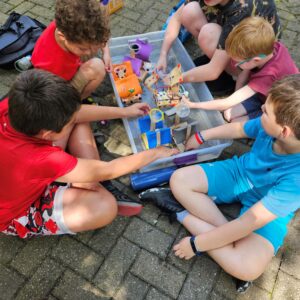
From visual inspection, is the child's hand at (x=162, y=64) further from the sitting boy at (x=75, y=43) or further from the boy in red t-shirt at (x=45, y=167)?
the boy in red t-shirt at (x=45, y=167)

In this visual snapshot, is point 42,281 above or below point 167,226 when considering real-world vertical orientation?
above

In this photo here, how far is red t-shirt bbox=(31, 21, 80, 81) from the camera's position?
203 cm

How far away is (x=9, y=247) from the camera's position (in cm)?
188

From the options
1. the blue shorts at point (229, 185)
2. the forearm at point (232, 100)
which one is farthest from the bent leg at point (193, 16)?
the blue shorts at point (229, 185)

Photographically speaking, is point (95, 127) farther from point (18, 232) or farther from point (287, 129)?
point (287, 129)

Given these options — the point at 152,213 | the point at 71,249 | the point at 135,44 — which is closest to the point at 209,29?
the point at 135,44

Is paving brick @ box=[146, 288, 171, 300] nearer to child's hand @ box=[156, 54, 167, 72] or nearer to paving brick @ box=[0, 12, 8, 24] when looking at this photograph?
child's hand @ box=[156, 54, 167, 72]

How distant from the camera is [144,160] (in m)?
1.78

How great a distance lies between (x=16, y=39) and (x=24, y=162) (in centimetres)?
166

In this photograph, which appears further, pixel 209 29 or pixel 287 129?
pixel 209 29

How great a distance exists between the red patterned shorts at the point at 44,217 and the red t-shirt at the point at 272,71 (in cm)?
139

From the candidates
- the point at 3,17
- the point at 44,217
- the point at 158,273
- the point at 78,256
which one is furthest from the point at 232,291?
the point at 3,17

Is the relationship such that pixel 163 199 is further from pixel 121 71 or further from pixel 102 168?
pixel 121 71

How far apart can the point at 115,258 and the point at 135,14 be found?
2.51 metres
